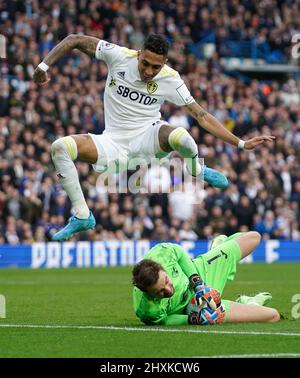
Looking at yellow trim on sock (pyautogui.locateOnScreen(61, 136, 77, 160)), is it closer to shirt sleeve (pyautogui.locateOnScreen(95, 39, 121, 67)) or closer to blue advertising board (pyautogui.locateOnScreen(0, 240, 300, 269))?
shirt sleeve (pyautogui.locateOnScreen(95, 39, 121, 67))

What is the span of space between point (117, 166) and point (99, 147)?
43 cm

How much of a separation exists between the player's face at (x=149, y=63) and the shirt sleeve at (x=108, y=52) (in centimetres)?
31

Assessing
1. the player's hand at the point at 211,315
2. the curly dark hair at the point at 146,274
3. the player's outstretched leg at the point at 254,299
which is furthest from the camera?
the player's outstretched leg at the point at 254,299

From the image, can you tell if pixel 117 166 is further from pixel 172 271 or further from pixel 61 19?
pixel 61 19

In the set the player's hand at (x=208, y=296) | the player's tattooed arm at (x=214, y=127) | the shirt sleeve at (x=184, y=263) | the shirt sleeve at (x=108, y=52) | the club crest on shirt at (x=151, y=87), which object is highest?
the shirt sleeve at (x=108, y=52)

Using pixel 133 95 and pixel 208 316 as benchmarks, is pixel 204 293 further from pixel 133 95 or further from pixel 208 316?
pixel 133 95

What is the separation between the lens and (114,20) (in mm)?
30531

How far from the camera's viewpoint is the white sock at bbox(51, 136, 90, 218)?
12070mm

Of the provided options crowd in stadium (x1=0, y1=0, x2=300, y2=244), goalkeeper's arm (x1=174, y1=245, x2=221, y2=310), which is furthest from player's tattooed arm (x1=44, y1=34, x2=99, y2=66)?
crowd in stadium (x1=0, y1=0, x2=300, y2=244)

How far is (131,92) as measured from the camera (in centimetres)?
1239

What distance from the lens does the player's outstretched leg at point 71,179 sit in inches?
474

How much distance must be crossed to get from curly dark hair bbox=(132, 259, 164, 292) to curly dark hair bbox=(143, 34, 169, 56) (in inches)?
105

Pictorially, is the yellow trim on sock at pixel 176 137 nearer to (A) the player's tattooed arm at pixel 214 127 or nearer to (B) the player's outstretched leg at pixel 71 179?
(A) the player's tattooed arm at pixel 214 127

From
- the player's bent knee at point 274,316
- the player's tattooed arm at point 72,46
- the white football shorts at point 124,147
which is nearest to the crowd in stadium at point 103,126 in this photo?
the white football shorts at point 124,147
